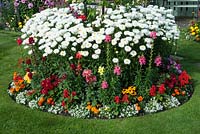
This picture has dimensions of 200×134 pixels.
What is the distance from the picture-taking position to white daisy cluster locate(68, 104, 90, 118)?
19.9ft

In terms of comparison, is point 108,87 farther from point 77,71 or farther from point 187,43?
point 187,43

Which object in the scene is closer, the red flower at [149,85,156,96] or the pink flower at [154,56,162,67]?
the red flower at [149,85,156,96]

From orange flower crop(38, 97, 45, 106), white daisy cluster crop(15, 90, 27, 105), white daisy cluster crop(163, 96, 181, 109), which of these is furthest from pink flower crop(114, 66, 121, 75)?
white daisy cluster crop(15, 90, 27, 105)

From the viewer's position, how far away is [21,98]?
261 inches

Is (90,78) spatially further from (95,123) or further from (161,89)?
(161,89)

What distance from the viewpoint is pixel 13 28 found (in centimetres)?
1227

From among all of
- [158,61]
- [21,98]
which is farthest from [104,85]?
[21,98]

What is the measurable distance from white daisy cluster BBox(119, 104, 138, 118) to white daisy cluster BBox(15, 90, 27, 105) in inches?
62.8

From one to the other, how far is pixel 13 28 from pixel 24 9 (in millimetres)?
658

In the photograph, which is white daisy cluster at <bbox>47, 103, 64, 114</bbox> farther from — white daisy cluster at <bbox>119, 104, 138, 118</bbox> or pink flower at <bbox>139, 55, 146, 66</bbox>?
pink flower at <bbox>139, 55, 146, 66</bbox>

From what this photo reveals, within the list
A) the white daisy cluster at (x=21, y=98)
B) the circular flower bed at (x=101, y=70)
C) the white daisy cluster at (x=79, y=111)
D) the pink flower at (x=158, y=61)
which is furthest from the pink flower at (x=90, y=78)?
the white daisy cluster at (x=21, y=98)

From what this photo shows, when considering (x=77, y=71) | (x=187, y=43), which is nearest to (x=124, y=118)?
(x=77, y=71)

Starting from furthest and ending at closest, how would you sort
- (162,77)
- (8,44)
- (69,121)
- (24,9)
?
1. (24,9)
2. (8,44)
3. (162,77)
4. (69,121)

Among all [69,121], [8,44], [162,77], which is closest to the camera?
[69,121]
